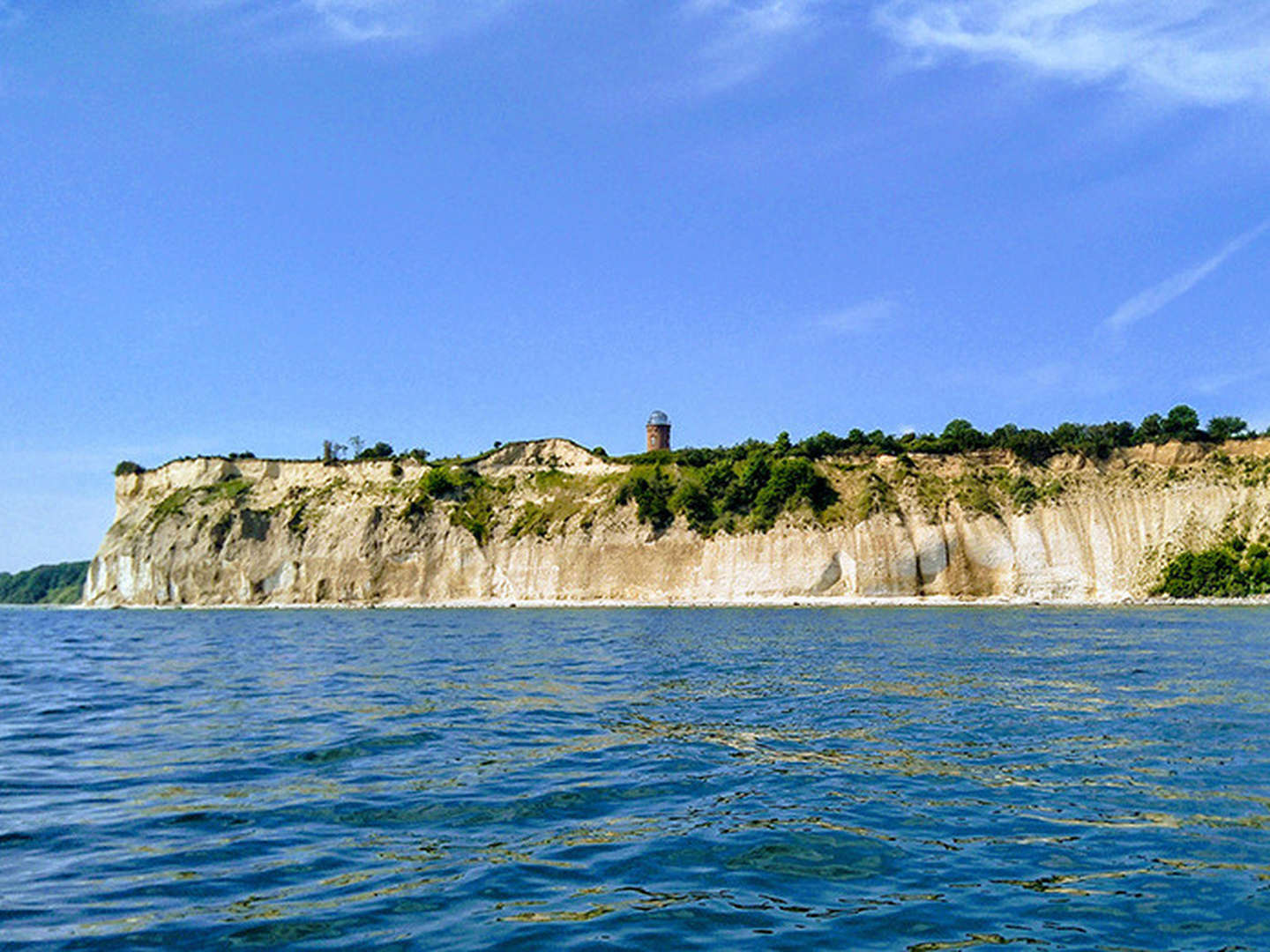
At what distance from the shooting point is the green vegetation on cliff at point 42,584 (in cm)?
17700

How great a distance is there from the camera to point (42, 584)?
184 meters

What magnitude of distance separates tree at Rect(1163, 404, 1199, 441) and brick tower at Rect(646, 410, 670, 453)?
47779mm

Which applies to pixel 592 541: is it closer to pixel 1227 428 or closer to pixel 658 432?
pixel 658 432

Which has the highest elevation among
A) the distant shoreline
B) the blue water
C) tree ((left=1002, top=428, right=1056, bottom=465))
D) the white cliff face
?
tree ((left=1002, top=428, right=1056, bottom=465))

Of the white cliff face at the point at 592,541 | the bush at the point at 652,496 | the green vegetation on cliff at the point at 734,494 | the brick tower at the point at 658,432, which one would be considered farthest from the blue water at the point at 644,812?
the brick tower at the point at 658,432

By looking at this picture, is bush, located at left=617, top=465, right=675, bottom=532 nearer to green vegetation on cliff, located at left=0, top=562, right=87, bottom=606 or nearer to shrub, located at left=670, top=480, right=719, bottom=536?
shrub, located at left=670, top=480, right=719, bottom=536

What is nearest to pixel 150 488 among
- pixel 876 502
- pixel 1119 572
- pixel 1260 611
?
pixel 876 502

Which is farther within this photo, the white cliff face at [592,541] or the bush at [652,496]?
the bush at [652,496]

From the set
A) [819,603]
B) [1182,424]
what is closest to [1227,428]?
[1182,424]

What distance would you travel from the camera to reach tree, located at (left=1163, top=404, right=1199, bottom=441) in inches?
3199

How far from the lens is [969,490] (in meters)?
82.1

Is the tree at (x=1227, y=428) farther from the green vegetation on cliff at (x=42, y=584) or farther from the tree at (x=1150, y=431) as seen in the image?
the green vegetation on cliff at (x=42, y=584)

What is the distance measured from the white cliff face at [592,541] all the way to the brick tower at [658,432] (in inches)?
447

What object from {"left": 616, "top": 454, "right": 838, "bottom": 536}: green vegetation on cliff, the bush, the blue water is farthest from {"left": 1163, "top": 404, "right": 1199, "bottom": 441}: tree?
the blue water
